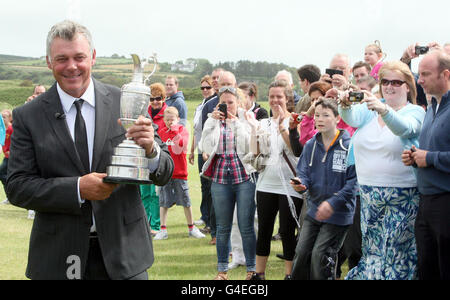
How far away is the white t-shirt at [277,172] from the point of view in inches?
253

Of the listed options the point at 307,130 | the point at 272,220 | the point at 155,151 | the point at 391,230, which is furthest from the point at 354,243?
the point at 155,151

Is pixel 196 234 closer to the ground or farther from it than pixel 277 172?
closer to the ground

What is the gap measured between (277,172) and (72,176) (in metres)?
3.66

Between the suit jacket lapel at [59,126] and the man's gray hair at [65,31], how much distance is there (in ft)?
0.89

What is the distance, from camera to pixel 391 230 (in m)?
5.24

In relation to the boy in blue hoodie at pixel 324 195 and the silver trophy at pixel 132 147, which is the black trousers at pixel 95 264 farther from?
the boy in blue hoodie at pixel 324 195

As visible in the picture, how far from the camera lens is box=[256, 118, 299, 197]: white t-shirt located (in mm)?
6422

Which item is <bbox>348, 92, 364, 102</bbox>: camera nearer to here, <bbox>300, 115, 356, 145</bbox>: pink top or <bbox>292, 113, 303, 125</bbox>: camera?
<bbox>292, 113, 303, 125</bbox>: camera

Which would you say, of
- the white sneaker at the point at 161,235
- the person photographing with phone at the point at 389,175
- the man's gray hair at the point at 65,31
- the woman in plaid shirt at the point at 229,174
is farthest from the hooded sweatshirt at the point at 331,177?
the white sneaker at the point at 161,235

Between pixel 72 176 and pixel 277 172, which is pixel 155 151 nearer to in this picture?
pixel 72 176

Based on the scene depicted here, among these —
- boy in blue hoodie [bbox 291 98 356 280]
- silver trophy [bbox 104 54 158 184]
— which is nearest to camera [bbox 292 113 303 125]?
boy in blue hoodie [bbox 291 98 356 280]
